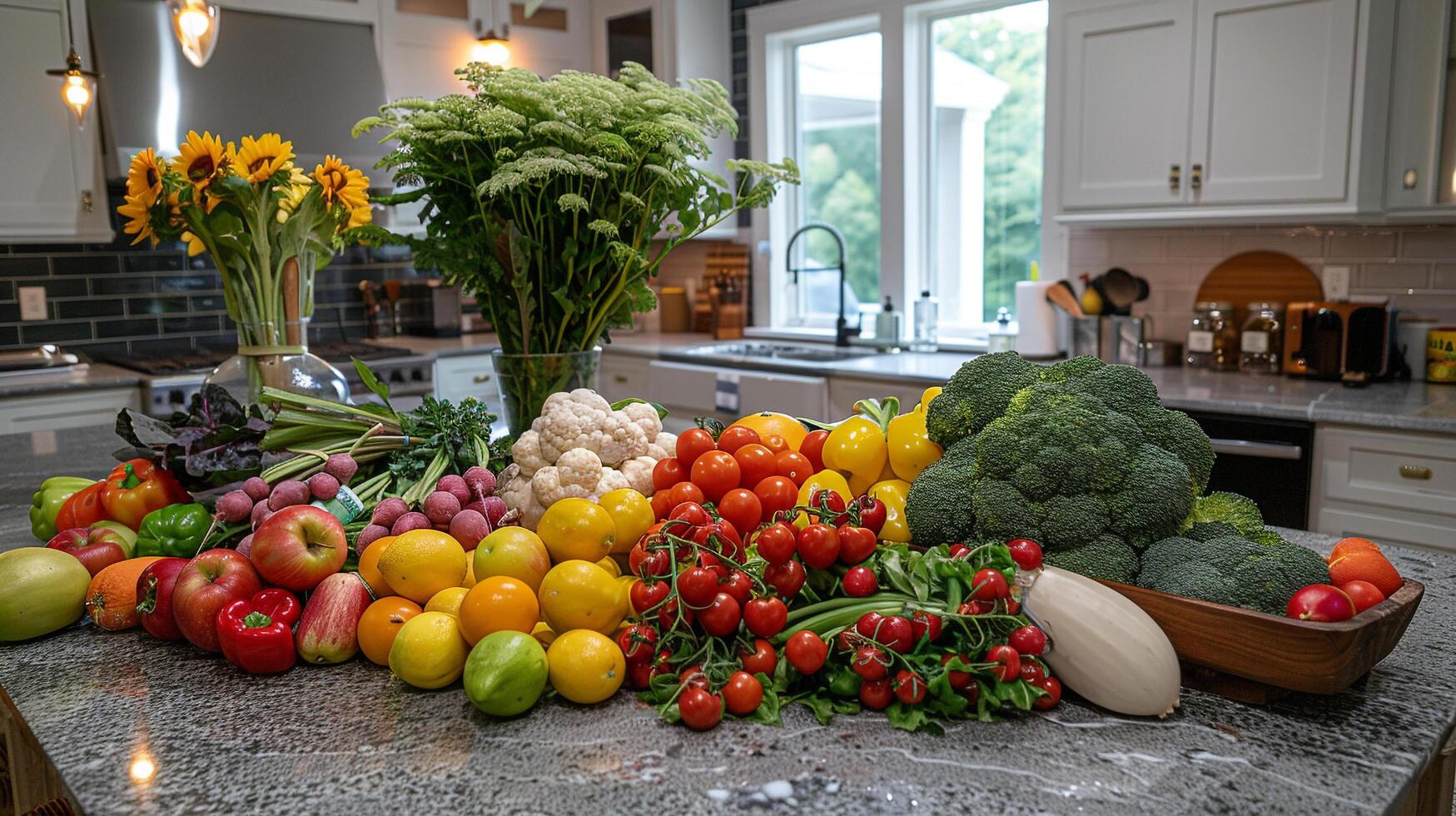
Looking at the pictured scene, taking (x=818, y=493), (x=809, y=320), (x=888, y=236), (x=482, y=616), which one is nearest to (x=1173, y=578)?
(x=818, y=493)

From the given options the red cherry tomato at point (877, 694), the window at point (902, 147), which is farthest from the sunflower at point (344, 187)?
the window at point (902, 147)

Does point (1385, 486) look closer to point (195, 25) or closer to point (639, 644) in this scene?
point (639, 644)

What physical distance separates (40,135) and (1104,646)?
436 cm

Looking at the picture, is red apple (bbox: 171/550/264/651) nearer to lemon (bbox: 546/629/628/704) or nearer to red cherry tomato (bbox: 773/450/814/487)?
lemon (bbox: 546/629/628/704)

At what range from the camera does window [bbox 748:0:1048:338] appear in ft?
13.7

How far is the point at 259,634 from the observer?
1.13m

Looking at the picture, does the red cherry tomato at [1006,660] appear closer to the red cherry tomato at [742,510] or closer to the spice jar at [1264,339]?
the red cherry tomato at [742,510]

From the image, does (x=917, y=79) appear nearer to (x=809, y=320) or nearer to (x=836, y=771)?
(x=809, y=320)

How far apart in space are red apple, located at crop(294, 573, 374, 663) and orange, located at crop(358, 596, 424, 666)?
2 cm

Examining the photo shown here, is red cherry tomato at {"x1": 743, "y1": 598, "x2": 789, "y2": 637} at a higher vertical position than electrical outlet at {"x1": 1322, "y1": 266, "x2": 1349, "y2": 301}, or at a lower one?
lower

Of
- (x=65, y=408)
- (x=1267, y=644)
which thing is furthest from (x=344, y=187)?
(x=65, y=408)

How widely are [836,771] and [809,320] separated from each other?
4.21 meters

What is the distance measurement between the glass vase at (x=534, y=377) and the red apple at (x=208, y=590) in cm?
59

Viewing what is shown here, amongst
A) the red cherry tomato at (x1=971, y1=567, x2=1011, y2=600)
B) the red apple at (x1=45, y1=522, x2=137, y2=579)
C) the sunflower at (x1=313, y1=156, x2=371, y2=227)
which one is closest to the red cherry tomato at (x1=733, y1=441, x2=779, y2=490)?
the red cherry tomato at (x1=971, y1=567, x2=1011, y2=600)
